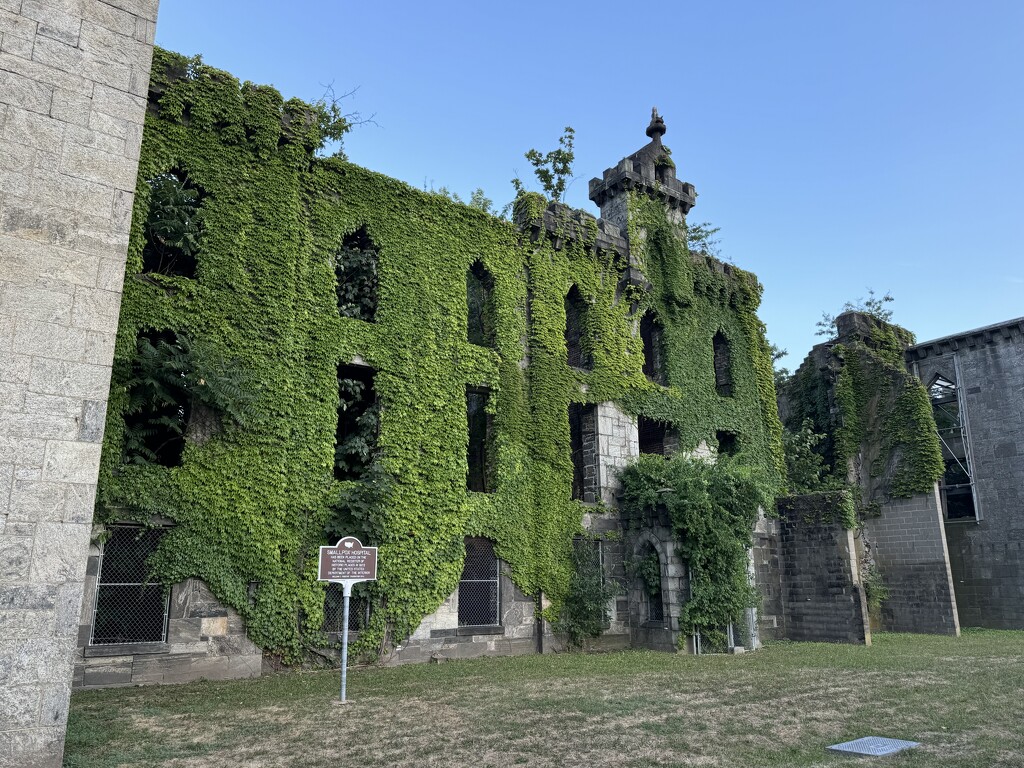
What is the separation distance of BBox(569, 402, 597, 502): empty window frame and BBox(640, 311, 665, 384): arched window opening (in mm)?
2878

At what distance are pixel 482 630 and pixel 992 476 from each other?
20089mm

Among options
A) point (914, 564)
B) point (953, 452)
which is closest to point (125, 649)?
point (914, 564)

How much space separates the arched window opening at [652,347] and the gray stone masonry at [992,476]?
42.1 feet

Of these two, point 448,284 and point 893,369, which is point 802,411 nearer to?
point 893,369

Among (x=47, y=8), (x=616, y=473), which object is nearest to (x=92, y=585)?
(x=47, y=8)

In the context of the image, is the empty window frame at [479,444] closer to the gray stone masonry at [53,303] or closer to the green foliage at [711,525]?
the green foliage at [711,525]

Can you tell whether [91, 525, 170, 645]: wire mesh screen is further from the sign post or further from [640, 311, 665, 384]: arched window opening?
[640, 311, 665, 384]: arched window opening

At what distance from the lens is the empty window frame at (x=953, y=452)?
2672 cm

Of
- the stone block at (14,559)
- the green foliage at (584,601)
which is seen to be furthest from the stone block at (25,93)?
the green foliage at (584,601)

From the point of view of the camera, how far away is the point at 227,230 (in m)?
14.4

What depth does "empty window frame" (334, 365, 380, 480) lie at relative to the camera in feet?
50.3

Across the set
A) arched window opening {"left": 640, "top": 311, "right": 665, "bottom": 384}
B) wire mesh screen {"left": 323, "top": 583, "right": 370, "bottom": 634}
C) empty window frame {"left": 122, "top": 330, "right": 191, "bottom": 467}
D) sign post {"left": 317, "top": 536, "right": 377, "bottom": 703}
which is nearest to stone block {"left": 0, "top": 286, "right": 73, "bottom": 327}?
sign post {"left": 317, "top": 536, "right": 377, "bottom": 703}

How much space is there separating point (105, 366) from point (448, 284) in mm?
11106

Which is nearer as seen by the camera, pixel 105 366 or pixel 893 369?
pixel 105 366
